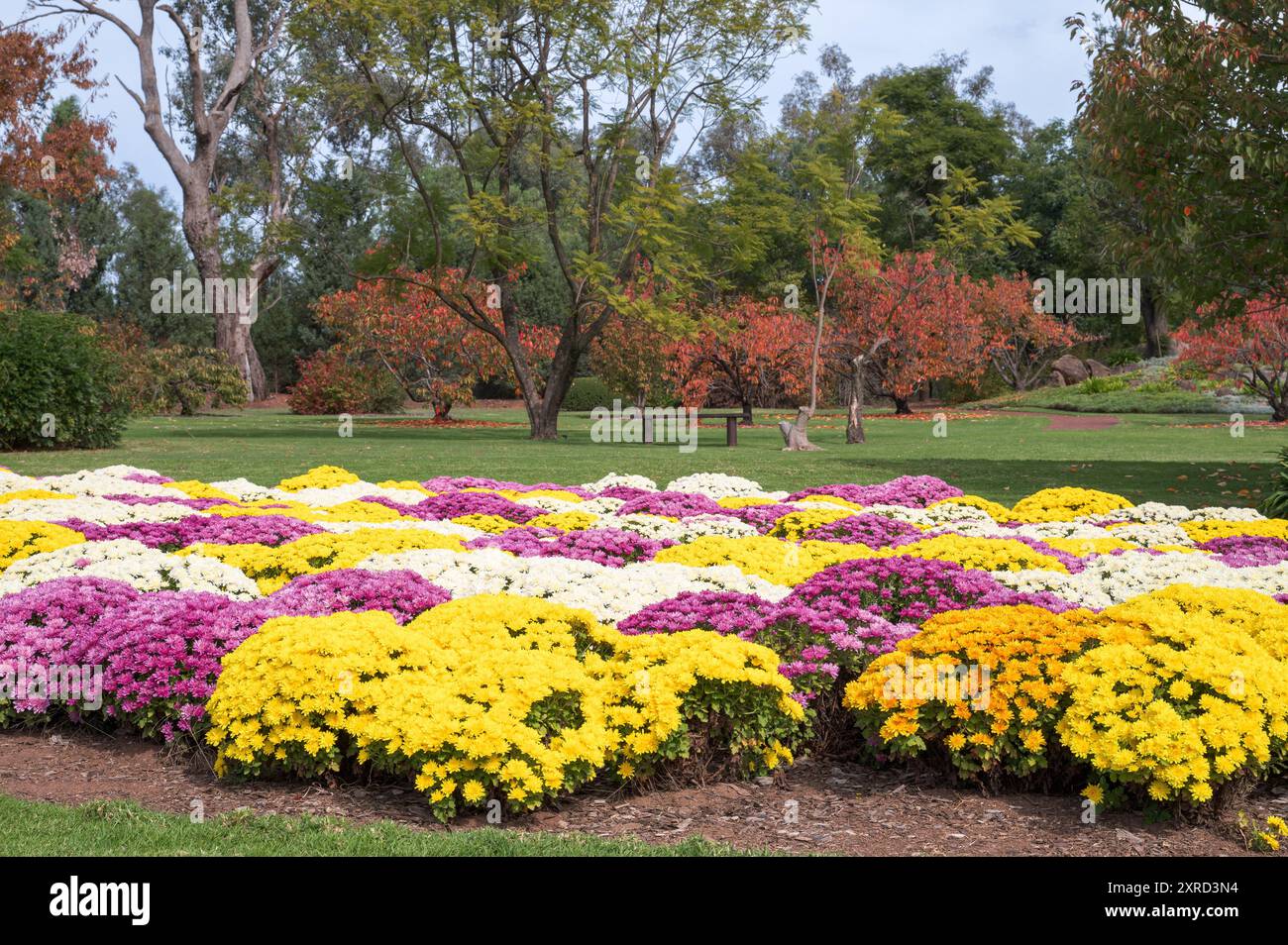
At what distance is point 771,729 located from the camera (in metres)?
5.19

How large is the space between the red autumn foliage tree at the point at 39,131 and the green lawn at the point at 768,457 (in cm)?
597

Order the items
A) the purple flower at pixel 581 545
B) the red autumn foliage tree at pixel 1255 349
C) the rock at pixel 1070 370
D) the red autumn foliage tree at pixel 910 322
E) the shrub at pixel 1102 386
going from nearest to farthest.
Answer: the purple flower at pixel 581 545 → the red autumn foliage tree at pixel 1255 349 → the red autumn foliage tree at pixel 910 322 → the shrub at pixel 1102 386 → the rock at pixel 1070 370

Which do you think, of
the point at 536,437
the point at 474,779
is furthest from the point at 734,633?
the point at 536,437

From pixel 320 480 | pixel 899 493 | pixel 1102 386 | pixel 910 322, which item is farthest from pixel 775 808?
pixel 1102 386

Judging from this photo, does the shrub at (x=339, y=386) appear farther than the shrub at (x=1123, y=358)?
No

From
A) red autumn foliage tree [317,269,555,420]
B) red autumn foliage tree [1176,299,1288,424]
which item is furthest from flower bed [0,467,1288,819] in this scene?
red autumn foliage tree [317,269,555,420]

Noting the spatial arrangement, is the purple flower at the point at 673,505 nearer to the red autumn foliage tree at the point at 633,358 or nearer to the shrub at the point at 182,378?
the red autumn foliage tree at the point at 633,358

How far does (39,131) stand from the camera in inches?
1161

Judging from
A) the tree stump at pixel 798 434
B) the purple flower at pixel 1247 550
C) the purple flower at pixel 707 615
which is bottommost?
the purple flower at pixel 707 615

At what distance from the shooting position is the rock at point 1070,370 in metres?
45.1

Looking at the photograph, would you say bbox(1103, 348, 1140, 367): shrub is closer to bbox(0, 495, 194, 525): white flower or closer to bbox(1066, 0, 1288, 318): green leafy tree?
bbox(1066, 0, 1288, 318): green leafy tree

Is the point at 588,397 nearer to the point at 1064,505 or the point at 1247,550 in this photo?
the point at 1064,505

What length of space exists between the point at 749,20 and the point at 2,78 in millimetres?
16126

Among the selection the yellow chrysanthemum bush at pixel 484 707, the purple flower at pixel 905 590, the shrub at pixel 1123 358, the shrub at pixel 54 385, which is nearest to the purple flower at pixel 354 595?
the yellow chrysanthemum bush at pixel 484 707
